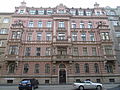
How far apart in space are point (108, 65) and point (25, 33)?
76.5ft

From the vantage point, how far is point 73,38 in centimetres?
2738

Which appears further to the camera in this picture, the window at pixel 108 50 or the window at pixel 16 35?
the window at pixel 16 35

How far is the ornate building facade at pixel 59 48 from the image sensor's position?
2364 centimetres

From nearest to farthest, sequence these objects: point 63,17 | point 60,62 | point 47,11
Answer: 1. point 60,62
2. point 63,17
3. point 47,11

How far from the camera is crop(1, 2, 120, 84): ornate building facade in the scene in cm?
2364

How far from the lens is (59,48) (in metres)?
25.6

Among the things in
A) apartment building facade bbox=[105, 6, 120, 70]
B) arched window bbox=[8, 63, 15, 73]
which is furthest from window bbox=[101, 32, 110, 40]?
arched window bbox=[8, 63, 15, 73]

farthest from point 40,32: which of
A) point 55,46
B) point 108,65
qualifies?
point 108,65

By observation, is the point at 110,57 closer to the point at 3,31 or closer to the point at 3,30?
the point at 3,31

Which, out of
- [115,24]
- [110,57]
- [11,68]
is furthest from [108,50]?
[11,68]

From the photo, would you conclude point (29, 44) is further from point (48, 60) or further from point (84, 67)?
point (84, 67)

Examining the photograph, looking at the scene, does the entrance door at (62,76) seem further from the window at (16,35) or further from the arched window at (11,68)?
the window at (16,35)

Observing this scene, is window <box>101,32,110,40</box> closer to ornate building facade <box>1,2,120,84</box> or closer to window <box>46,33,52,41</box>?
ornate building facade <box>1,2,120,84</box>

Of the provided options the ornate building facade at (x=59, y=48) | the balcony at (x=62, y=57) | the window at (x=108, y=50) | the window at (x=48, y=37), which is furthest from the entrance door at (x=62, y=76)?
the window at (x=108, y=50)
